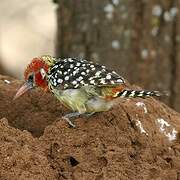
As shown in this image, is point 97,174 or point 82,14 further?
point 82,14

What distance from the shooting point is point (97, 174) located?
4.06 metres

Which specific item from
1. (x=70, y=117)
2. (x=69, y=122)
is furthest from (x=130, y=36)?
(x=69, y=122)

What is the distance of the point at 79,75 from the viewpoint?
4766 millimetres

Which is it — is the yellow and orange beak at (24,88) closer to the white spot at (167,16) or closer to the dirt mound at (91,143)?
the dirt mound at (91,143)

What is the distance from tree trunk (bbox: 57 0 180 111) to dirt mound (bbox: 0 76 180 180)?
2.97 meters

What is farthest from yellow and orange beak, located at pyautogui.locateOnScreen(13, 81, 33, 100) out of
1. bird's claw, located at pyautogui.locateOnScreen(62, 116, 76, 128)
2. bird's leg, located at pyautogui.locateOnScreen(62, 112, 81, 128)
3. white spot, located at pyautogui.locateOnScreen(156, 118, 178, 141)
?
white spot, located at pyautogui.locateOnScreen(156, 118, 178, 141)

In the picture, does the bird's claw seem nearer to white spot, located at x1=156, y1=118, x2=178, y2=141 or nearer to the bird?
the bird

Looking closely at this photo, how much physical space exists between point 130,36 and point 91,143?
3.75 metres

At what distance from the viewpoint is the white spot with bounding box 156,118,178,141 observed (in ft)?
15.2

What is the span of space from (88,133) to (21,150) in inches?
20.5

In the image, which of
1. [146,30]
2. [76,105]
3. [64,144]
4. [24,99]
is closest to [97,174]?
[64,144]

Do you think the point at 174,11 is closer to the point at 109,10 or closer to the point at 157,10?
the point at 157,10

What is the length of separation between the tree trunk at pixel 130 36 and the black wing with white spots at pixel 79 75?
9.50 ft

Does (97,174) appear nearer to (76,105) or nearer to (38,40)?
(76,105)
